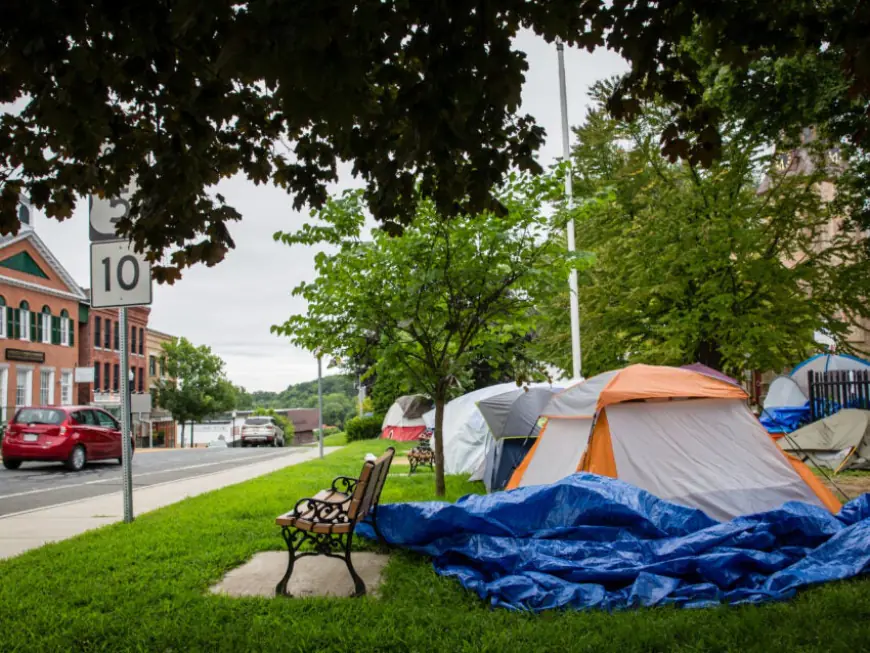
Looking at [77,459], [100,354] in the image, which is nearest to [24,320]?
[100,354]

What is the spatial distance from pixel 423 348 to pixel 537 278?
6.60 feet

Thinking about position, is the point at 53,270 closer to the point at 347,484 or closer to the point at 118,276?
the point at 118,276

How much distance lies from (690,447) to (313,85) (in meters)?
6.54

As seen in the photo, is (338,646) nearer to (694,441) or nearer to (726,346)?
(694,441)

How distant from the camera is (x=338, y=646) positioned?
4.09m

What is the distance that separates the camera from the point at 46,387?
124 feet

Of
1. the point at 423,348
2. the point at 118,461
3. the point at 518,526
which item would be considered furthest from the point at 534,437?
the point at 118,461

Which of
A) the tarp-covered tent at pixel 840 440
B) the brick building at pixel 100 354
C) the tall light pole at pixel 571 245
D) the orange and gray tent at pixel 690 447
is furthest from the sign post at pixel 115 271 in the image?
the brick building at pixel 100 354

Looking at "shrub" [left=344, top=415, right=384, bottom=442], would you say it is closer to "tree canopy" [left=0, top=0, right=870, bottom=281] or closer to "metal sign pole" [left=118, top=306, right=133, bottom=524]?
"metal sign pole" [left=118, top=306, right=133, bottom=524]

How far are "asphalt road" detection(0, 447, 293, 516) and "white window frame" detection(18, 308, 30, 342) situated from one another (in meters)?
19.0

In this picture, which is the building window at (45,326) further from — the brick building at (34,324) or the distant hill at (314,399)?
the distant hill at (314,399)

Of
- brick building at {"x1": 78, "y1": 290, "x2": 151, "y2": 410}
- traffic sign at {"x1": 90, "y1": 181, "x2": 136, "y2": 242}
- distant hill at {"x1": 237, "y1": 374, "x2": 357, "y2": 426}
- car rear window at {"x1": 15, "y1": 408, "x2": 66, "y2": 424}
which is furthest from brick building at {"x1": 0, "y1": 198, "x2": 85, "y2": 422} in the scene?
distant hill at {"x1": 237, "y1": 374, "x2": 357, "y2": 426}

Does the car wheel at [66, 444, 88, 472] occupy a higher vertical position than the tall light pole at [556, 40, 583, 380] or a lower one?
lower

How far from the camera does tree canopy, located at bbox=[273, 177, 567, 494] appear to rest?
352 inches
